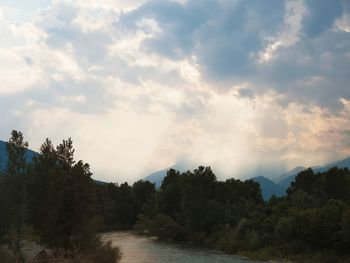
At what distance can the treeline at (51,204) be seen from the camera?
156ft

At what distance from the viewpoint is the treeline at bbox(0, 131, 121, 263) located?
47.4 m

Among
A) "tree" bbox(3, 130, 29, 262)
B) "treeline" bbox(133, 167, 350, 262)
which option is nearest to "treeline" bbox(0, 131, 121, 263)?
"tree" bbox(3, 130, 29, 262)

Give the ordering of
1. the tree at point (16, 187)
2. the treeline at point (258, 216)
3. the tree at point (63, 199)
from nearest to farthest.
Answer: the tree at point (16, 187), the tree at point (63, 199), the treeline at point (258, 216)

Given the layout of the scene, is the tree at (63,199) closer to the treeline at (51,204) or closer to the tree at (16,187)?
the treeline at (51,204)

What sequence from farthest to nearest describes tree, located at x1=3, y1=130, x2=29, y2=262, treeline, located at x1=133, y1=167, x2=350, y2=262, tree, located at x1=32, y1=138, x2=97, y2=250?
treeline, located at x1=133, y1=167, x2=350, y2=262, tree, located at x1=32, y1=138, x2=97, y2=250, tree, located at x1=3, y1=130, x2=29, y2=262

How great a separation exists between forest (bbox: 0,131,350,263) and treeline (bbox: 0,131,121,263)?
101mm

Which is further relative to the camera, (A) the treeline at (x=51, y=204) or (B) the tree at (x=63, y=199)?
(B) the tree at (x=63, y=199)

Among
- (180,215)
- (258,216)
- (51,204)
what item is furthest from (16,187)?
(180,215)

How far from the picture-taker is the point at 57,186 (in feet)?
167

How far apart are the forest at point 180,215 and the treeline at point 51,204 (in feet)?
0.33

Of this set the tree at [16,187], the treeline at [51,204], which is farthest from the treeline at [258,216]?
the tree at [16,187]

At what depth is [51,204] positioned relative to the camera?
51344 millimetres

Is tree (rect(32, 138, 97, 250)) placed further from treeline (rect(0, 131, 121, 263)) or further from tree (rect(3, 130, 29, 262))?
tree (rect(3, 130, 29, 262))

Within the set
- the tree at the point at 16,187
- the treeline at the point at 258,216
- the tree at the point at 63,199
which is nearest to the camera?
the tree at the point at 16,187
